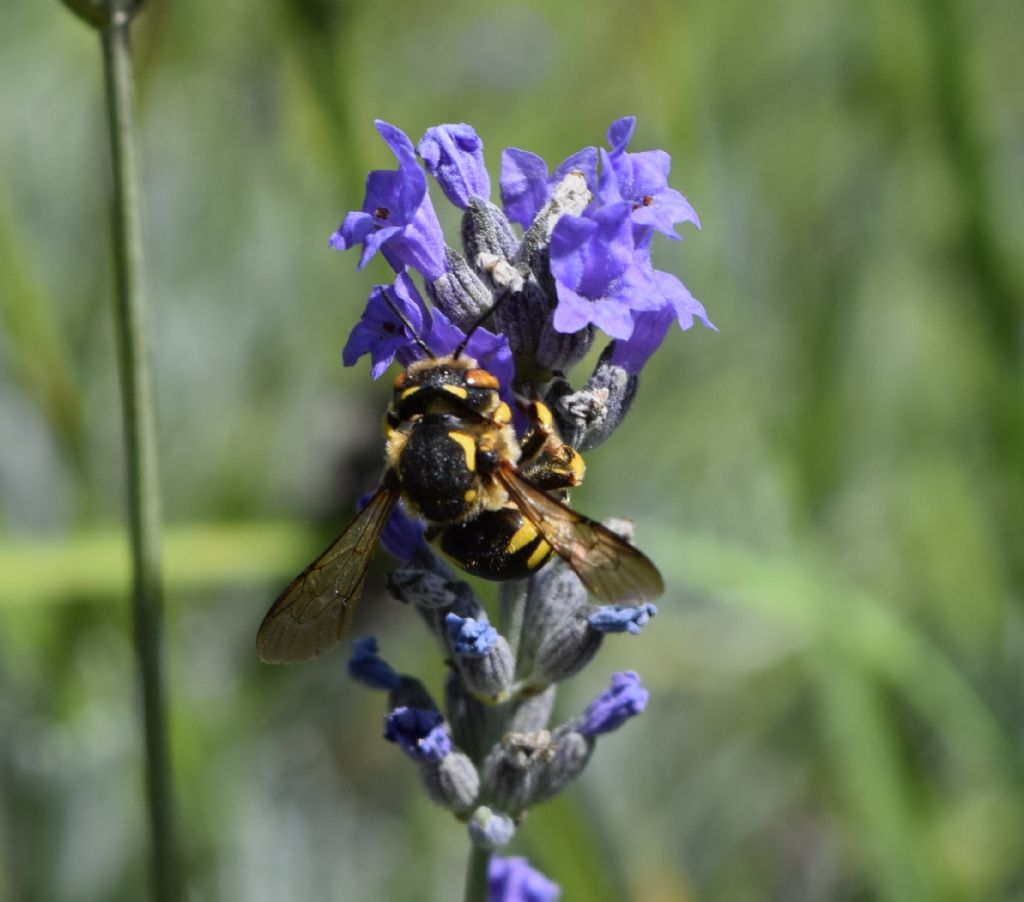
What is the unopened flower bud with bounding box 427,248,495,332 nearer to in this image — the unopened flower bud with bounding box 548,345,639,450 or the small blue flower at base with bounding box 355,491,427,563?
the unopened flower bud with bounding box 548,345,639,450

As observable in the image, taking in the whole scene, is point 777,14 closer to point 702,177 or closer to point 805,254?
point 805,254

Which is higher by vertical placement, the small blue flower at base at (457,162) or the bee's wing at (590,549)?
the small blue flower at base at (457,162)

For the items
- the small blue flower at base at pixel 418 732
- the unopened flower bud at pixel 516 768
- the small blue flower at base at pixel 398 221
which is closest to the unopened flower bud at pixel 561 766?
the unopened flower bud at pixel 516 768

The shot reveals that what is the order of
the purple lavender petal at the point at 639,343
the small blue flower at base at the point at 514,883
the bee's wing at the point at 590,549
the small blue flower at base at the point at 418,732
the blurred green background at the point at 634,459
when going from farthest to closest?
the blurred green background at the point at 634,459, the small blue flower at base at the point at 514,883, the purple lavender petal at the point at 639,343, the small blue flower at base at the point at 418,732, the bee's wing at the point at 590,549

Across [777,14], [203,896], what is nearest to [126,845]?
[203,896]

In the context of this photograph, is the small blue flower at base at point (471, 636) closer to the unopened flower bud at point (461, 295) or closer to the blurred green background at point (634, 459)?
the unopened flower bud at point (461, 295)
